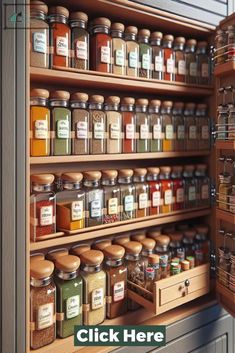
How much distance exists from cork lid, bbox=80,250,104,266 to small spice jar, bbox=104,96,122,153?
378mm

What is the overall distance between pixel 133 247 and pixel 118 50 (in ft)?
2.46

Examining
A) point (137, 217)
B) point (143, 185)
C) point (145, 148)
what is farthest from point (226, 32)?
point (137, 217)

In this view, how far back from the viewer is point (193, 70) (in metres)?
1.57

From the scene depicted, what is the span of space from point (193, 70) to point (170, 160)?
0.44 metres

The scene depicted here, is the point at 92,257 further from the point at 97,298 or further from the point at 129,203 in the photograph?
the point at 129,203

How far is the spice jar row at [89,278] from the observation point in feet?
3.81

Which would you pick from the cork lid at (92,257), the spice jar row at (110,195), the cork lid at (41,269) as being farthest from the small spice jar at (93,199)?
the cork lid at (41,269)

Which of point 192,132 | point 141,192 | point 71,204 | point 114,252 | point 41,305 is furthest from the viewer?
point 192,132

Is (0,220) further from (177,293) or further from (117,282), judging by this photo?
(177,293)

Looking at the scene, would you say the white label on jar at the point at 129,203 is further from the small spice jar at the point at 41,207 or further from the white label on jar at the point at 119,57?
the white label on jar at the point at 119,57

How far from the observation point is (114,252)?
1354mm

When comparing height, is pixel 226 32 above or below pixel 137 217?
above

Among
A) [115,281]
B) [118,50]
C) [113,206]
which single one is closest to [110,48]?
[118,50]

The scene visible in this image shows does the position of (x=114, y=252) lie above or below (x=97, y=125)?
below
